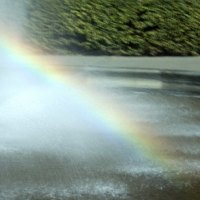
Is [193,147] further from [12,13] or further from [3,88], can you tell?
[12,13]

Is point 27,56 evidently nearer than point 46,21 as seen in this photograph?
Yes

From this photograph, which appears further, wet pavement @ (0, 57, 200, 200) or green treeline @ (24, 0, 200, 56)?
green treeline @ (24, 0, 200, 56)

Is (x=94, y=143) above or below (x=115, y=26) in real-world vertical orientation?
above

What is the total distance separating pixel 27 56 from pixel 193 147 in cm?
1027

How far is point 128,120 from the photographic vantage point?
8.82 meters

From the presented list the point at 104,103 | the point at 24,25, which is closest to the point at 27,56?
the point at 24,25

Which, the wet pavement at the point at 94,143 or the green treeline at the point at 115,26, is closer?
the wet pavement at the point at 94,143

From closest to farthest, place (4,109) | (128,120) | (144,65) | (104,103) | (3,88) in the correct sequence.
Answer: (128,120)
(4,109)
(104,103)
(3,88)
(144,65)

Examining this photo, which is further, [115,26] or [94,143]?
[115,26]

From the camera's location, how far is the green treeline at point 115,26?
17859mm

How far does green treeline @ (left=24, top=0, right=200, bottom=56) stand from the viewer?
17859mm

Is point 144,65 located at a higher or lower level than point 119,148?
lower

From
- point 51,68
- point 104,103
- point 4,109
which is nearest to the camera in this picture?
point 4,109

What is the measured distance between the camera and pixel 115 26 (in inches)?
728
